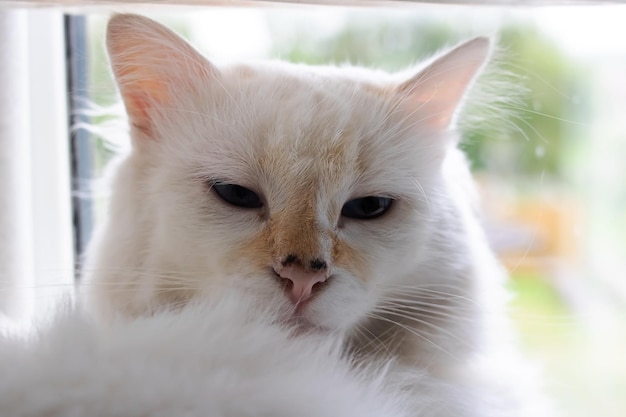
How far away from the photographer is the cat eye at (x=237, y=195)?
42.1 inches

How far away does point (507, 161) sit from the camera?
5.67 feet

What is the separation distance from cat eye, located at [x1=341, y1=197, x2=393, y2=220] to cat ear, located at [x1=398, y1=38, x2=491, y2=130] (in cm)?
18

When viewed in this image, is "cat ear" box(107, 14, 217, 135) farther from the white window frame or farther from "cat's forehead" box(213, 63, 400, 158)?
the white window frame

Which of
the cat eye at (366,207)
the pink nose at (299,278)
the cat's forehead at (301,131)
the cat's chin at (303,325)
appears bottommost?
the cat's chin at (303,325)

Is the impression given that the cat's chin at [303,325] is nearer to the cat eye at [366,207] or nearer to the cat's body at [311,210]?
the cat's body at [311,210]

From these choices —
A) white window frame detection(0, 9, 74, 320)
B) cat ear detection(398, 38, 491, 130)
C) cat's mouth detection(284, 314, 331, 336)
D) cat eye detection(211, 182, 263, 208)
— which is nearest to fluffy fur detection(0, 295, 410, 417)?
cat's mouth detection(284, 314, 331, 336)

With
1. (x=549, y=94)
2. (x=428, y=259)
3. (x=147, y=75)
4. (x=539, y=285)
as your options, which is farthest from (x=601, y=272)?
(x=147, y=75)

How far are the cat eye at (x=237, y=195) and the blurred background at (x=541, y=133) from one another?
0.30m

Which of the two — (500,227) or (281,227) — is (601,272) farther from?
(281,227)

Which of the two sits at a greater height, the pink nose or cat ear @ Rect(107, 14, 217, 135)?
cat ear @ Rect(107, 14, 217, 135)

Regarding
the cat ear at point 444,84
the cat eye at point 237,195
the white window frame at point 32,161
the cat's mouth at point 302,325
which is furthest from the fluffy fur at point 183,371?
the cat ear at point 444,84

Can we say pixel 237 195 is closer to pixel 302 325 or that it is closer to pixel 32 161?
pixel 302 325

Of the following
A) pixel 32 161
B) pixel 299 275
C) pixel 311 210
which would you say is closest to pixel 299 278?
pixel 299 275

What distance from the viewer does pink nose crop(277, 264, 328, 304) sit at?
951mm
